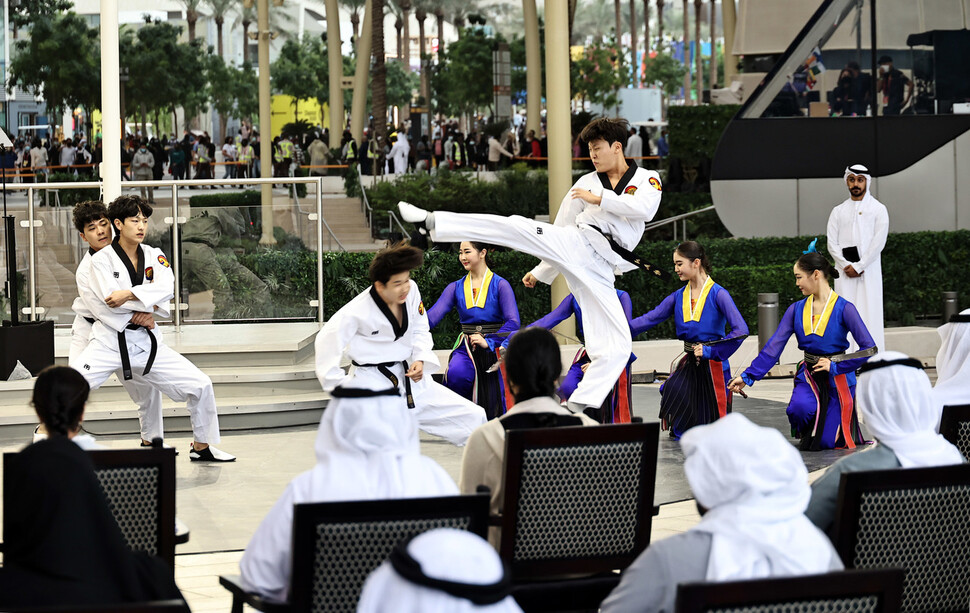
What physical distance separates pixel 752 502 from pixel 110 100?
8.22m

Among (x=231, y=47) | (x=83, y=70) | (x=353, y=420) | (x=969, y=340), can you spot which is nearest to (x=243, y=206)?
(x=969, y=340)

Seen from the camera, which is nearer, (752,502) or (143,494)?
(752,502)

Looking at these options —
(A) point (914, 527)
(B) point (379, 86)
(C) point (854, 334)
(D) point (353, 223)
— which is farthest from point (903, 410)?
(B) point (379, 86)

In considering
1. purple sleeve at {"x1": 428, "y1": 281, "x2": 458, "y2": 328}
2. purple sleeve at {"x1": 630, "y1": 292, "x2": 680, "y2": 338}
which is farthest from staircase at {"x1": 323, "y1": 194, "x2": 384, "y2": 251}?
purple sleeve at {"x1": 630, "y1": 292, "x2": 680, "y2": 338}

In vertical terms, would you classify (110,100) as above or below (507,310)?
above

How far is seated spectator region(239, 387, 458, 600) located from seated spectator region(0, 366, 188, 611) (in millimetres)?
337

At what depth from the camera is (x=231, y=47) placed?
9062 cm

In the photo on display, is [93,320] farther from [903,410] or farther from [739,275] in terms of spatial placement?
[739,275]

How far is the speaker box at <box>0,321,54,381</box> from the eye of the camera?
30.7 feet

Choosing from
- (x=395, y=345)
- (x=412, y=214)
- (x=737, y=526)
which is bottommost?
(x=737, y=526)

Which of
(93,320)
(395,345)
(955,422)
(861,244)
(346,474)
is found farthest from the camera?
(861,244)

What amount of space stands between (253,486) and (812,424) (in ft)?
11.7

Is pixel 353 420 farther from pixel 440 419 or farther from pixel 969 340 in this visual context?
pixel 440 419

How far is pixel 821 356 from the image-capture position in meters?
8.40
